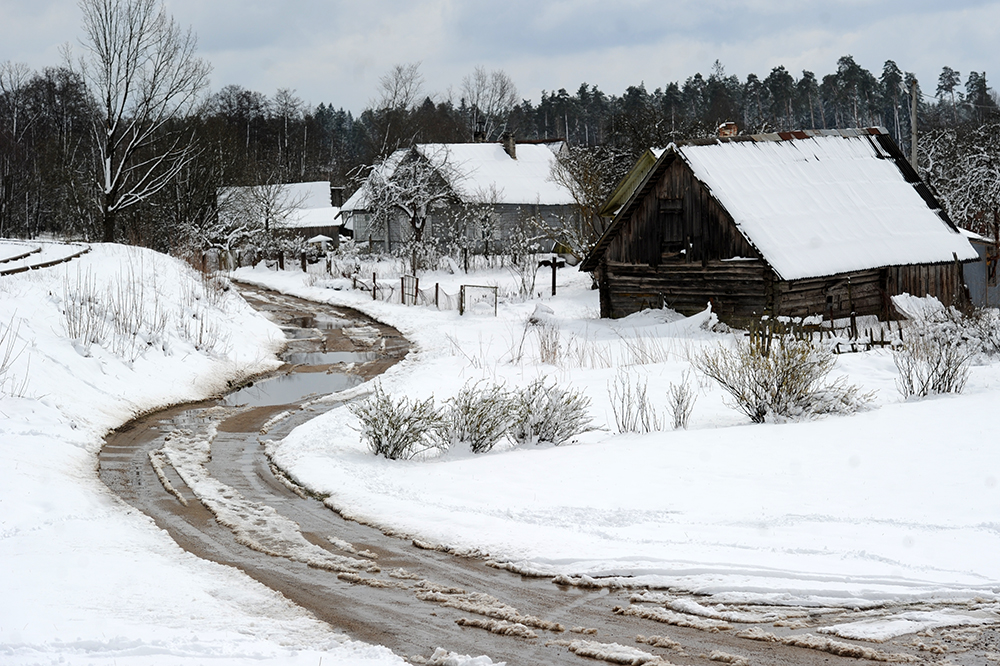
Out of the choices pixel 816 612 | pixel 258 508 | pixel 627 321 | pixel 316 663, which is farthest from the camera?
pixel 627 321

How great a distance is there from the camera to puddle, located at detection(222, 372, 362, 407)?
55.0 ft

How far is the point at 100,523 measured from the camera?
336 inches

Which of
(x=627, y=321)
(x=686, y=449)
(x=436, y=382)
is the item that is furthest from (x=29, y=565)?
(x=627, y=321)

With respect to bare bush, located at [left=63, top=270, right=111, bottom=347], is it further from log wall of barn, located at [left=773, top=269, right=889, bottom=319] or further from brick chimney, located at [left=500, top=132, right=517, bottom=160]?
brick chimney, located at [left=500, top=132, right=517, bottom=160]

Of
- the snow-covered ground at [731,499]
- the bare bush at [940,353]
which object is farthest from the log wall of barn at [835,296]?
the snow-covered ground at [731,499]

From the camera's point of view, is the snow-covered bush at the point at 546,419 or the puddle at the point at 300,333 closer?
the snow-covered bush at the point at 546,419

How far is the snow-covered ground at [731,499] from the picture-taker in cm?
686

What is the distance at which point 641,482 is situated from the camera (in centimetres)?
957

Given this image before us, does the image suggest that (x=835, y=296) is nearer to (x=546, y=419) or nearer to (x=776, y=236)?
(x=776, y=236)

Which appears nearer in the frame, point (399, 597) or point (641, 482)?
point (399, 597)

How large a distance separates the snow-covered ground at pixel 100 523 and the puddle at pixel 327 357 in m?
1.07

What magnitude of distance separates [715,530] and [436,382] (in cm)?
1000

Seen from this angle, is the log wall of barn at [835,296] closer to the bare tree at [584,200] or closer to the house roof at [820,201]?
the house roof at [820,201]

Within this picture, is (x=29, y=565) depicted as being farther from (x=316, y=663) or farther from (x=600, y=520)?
(x=600, y=520)
